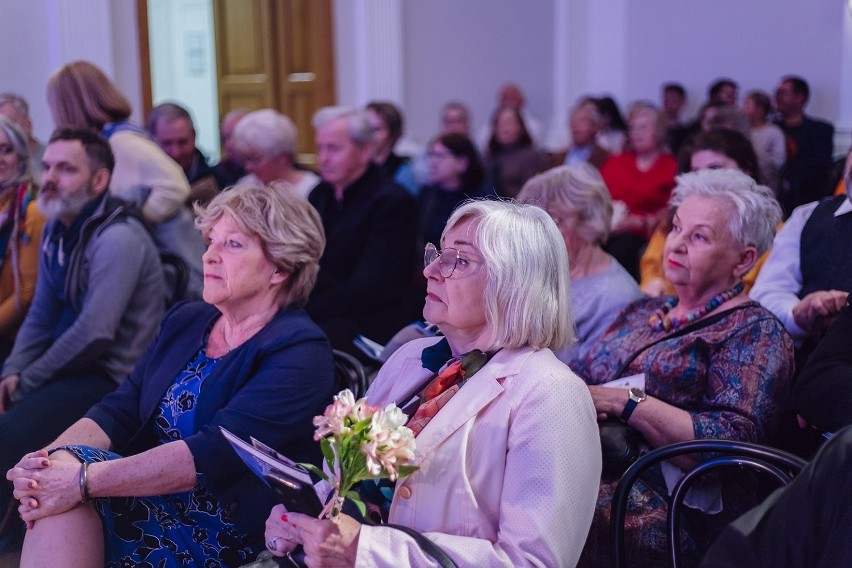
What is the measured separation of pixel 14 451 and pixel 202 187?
1.78m

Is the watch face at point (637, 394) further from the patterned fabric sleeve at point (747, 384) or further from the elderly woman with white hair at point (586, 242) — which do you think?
the elderly woman with white hair at point (586, 242)

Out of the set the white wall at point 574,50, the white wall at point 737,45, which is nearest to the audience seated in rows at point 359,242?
the white wall at point 574,50

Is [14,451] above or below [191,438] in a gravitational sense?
below

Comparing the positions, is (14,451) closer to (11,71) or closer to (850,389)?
(850,389)

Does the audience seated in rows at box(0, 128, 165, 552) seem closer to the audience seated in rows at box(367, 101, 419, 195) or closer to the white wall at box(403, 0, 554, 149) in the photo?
the audience seated in rows at box(367, 101, 419, 195)

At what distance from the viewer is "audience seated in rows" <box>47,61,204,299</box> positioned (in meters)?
3.80

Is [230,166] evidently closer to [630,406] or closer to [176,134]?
[176,134]

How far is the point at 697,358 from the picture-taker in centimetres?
233

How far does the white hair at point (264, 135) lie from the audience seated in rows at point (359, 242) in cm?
31

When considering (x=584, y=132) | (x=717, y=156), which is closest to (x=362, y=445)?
(x=717, y=156)

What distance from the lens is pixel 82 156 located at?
3254 millimetres

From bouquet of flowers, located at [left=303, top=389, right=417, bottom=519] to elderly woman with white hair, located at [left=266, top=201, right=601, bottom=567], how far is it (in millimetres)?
120

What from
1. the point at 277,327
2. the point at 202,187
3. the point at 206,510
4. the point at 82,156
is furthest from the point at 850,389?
the point at 202,187

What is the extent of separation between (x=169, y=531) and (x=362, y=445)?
33.5 inches
